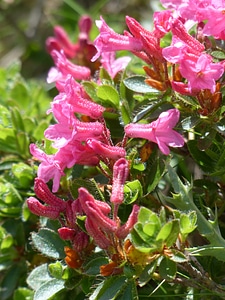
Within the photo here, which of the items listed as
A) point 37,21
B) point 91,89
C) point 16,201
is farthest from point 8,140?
point 37,21

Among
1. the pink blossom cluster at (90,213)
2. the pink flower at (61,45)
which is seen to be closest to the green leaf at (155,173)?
the pink blossom cluster at (90,213)

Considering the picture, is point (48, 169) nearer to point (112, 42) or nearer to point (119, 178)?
point (119, 178)

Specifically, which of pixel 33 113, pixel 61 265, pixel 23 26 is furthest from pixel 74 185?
pixel 23 26

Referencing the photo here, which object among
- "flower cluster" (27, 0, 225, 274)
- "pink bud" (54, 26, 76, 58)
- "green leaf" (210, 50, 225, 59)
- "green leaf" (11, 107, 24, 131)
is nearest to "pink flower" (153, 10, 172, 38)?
"flower cluster" (27, 0, 225, 274)

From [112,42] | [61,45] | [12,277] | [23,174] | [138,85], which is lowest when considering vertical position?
[12,277]

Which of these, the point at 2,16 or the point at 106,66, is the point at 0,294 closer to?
the point at 106,66

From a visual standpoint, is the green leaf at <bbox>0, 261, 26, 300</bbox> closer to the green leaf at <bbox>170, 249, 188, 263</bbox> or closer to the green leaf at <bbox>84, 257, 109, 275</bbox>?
the green leaf at <bbox>84, 257, 109, 275</bbox>
